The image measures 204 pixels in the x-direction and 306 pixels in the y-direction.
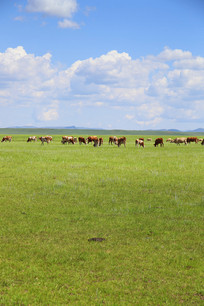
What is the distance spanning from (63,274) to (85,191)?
27.4 feet

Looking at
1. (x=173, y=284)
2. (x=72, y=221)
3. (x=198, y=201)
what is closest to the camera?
(x=173, y=284)

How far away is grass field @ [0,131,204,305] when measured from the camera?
20.0 feet

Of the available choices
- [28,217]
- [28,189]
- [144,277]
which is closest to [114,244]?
[144,277]

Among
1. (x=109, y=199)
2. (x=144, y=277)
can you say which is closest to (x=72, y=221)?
(x=109, y=199)

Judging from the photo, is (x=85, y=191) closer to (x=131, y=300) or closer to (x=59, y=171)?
(x=59, y=171)

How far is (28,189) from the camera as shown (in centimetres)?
1543

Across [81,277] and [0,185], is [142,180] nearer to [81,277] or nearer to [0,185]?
[0,185]

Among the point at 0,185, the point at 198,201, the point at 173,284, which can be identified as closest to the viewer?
the point at 173,284

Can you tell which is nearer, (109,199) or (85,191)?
(109,199)

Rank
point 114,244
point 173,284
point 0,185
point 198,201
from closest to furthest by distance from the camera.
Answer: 1. point 173,284
2. point 114,244
3. point 198,201
4. point 0,185

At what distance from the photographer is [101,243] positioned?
8.47 meters

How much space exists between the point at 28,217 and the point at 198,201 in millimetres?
7701

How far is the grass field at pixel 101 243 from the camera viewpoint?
20.0 ft

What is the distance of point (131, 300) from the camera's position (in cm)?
584
